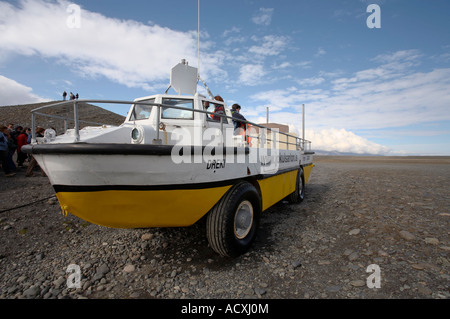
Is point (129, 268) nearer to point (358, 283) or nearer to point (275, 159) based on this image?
point (358, 283)

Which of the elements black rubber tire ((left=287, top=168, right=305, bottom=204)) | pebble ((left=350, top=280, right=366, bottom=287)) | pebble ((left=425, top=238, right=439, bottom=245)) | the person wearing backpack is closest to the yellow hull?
pebble ((left=350, top=280, right=366, bottom=287))

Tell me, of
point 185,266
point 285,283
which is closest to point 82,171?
point 185,266

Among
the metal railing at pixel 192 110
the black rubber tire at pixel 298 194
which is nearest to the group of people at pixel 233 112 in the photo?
the metal railing at pixel 192 110

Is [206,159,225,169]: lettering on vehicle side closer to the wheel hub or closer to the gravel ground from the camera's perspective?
the wheel hub

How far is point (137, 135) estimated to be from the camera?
2143 mm

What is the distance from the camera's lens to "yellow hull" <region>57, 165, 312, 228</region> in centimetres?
204

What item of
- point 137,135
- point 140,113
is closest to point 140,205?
point 137,135

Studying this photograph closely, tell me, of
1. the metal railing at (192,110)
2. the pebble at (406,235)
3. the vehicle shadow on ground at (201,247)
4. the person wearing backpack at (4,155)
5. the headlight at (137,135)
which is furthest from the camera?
the person wearing backpack at (4,155)

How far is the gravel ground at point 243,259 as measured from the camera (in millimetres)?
2148

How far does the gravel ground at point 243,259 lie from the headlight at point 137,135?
1.33 metres

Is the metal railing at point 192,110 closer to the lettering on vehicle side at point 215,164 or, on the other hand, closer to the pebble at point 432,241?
the lettering on vehicle side at point 215,164

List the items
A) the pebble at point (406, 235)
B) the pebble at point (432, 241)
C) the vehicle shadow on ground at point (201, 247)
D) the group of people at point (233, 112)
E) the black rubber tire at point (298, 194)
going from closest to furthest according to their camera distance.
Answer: the vehicle shadow on ground at point (201, 247), the pebble at point (432, 241), the pebble at point (406, 235), the group of people at point (233, 112), the black rubber tire at point (298, 194)

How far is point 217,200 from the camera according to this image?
2.53m
